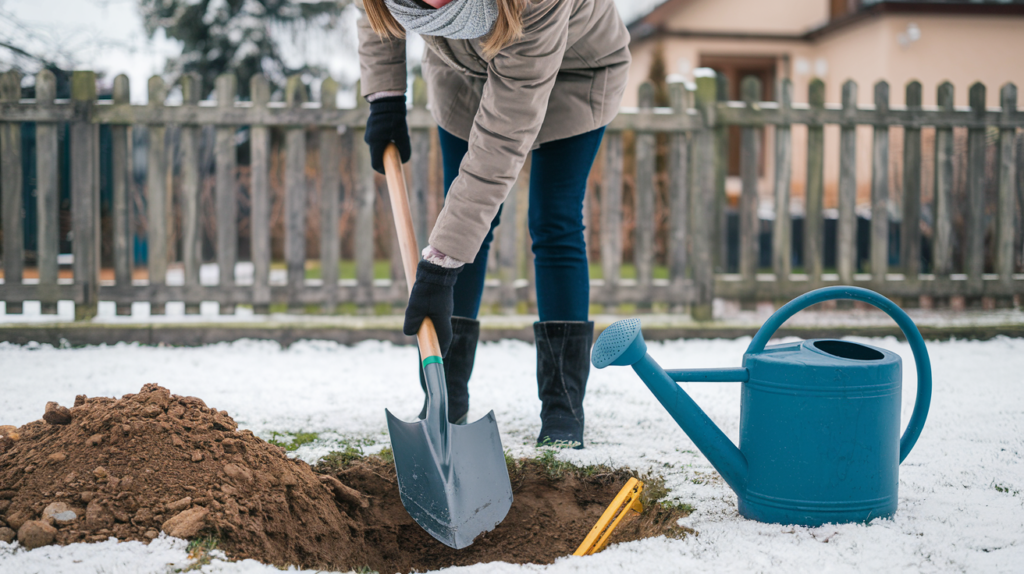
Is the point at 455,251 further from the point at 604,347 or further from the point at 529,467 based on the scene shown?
the point at 529,467

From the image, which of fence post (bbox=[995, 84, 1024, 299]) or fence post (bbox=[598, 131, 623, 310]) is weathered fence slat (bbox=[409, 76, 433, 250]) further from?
fence post (bbox=[995, 84, 1024, 299])

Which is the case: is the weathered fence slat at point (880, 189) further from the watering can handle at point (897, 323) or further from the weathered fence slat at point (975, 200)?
the watering can handle at point (897, 323)

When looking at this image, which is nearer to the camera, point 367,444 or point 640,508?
point 640,508

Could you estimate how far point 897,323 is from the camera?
1.45m

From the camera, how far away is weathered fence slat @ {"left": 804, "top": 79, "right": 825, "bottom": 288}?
397 centimetres

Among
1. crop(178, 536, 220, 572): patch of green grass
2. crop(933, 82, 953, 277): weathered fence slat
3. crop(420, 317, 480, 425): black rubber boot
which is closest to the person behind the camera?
crop(178, 536, 220, 572): patch of green grass

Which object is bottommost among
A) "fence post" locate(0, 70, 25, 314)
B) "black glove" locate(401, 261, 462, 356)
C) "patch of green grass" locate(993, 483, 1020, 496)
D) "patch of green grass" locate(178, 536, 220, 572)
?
"patch of green grass" locate(993, 483, 1020, 496)

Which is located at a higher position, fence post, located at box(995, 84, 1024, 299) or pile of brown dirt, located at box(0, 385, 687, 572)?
fence post, located at box(995, 84, 1024, 299)

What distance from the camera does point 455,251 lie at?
167 centimetres

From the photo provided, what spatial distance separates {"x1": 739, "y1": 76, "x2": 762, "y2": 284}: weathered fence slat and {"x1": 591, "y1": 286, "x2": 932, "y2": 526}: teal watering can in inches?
102

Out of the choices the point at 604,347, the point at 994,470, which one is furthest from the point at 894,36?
the point at 604,347

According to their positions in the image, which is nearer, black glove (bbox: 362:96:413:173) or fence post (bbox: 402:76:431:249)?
black glove (bbox: 362:96:413:173)

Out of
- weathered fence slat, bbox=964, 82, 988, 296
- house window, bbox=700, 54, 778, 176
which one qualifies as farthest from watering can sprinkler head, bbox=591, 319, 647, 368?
house window, bbox=700, 54, 778, 176

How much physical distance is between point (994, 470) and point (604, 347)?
1.11m
